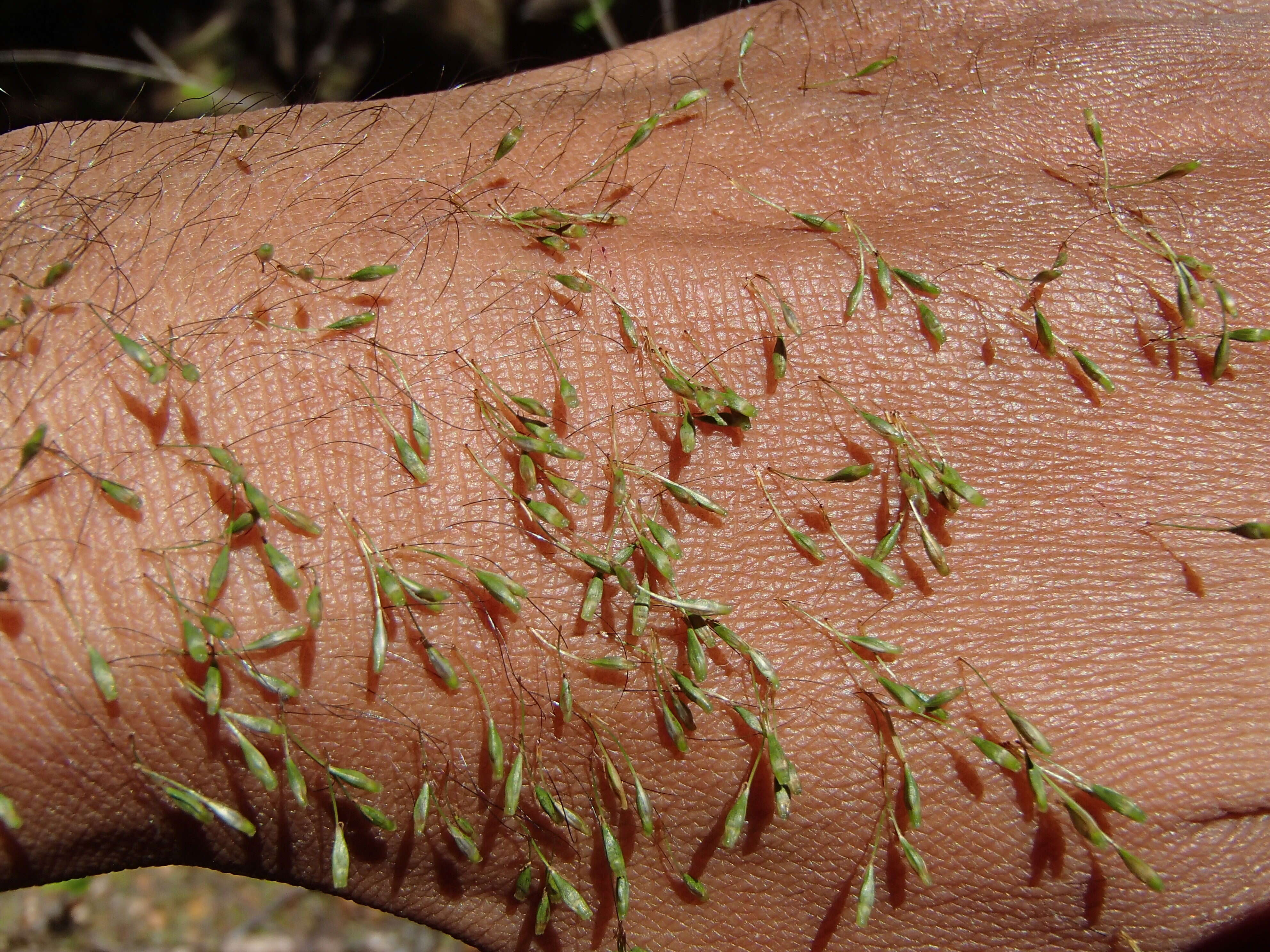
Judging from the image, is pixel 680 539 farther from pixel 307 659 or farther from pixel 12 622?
pixel 12 622

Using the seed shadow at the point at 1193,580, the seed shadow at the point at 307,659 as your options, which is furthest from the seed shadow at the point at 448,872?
the seed shadow at the point at 1193,580

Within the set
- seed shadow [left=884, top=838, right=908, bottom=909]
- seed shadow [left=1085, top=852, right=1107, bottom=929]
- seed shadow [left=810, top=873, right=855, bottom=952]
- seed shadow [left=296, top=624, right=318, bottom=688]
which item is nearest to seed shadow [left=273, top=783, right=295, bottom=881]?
seed shadow [left=296, top=624, right=318, bottom=688]

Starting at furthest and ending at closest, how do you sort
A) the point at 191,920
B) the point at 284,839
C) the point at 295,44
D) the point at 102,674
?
the point at 295,44, the point at 191,920, the point at 284,839, the point at 102,674

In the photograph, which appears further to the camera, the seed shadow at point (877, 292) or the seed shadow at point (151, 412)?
the seed shadow at point (877, 292)

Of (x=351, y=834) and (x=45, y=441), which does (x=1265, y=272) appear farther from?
(x=45, y=441)

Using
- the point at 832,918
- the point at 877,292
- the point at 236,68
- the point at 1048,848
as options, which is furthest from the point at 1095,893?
the point at 236,68

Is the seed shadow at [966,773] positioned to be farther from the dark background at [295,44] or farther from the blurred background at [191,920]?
the dark background at [295,44]
